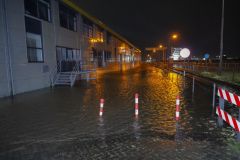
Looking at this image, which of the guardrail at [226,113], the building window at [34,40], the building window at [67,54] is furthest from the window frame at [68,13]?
the guardrail at [226,113]

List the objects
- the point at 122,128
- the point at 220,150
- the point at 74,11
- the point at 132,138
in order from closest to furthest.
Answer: the point at 220,150 < the point at 132,138 < the point at 122,128 < the point at 74,11

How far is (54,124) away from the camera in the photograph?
6.73 meters

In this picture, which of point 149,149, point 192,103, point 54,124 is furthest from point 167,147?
point 192,103

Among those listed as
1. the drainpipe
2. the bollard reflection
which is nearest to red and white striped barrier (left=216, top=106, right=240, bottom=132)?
the bollard reflection

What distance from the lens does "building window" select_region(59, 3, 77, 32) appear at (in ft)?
64.2

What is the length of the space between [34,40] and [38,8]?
260 centimetres

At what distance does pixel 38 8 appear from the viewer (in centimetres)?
1559

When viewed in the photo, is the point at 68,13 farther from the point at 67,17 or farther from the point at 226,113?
the point at 226,113

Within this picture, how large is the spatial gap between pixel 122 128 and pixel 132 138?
844 millimetres

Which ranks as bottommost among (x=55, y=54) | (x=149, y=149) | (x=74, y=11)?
(x=149, y=149)

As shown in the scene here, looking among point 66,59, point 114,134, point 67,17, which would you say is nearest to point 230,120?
point 114,134

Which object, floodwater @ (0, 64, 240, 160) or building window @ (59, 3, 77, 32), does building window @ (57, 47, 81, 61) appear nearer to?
building window @ (59, 3, 77, 32)

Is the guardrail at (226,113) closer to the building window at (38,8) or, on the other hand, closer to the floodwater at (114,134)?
the floodwater at (114,134)

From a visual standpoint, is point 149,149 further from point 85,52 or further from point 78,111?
point 85,52
